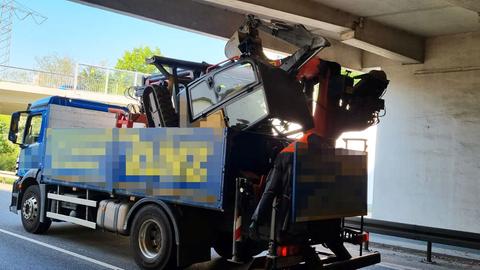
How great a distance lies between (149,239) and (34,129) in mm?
4875

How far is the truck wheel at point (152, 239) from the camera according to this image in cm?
628

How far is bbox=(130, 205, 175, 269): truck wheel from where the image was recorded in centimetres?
628

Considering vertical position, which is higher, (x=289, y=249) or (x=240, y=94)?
(x=240, y=94)

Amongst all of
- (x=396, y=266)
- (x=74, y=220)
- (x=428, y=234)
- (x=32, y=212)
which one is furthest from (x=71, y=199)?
(x=428, y=234)

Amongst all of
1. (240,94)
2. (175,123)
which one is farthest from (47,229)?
(240,94)

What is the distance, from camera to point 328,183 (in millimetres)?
5832

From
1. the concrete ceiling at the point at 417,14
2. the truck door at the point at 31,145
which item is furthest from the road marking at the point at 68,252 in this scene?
the concrete ceiling at the point at 417,14

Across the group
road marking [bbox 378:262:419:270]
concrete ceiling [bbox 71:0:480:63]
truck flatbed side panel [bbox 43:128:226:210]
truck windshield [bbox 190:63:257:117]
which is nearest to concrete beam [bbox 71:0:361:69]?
concrete ceiling [bbox 71:0:480:63]

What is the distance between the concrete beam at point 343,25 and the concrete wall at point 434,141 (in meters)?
0.76

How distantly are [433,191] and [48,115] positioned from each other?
32.1 ft

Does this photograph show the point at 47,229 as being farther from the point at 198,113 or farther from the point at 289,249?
the point at 289,249

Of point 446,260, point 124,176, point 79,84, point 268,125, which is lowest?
point 446,260

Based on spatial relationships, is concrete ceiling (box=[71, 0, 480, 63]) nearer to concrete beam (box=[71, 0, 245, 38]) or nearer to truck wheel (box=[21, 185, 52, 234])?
concrete beam (box=[71, 0, 245, 38])

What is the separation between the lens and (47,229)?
9.62m
